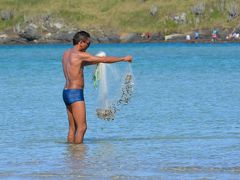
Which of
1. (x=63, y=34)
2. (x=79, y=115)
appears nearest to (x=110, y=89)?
(x=79, y=115)

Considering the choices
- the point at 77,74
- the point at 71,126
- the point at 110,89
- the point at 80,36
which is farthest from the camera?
the point at 110,89

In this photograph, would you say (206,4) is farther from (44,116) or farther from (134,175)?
(134,175)

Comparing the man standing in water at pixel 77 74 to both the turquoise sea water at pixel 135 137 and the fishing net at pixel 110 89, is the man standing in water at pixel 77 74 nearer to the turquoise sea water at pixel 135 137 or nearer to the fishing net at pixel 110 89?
the turquoise sea water at pixel 135 137

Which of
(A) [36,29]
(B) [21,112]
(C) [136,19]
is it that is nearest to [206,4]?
(C) [136,19]

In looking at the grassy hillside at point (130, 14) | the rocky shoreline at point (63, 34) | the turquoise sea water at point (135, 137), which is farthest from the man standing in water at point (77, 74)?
the grassy hillside at point (130, 14)

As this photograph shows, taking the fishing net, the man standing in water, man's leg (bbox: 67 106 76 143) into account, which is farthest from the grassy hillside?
the man standing in water

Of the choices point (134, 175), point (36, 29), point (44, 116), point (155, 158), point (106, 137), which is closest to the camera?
point (134, 175)

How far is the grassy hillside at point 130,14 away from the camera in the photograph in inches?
4445

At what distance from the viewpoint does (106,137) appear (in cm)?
1817

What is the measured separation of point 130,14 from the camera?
380 feet

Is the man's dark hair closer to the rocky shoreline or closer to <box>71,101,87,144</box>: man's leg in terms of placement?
<box>71,101,87,144</box>: man's leg

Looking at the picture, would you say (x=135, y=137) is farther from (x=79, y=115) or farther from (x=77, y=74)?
(x=77, y=74)

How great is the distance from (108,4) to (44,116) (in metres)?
97.3

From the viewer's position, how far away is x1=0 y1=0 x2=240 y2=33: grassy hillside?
11291cm
